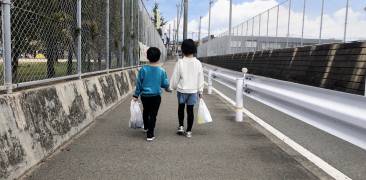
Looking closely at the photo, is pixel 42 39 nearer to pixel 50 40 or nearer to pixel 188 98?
pixel 50 40

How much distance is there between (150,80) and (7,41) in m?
2.58

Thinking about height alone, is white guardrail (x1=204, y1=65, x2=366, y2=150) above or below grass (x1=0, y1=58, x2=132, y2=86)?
below

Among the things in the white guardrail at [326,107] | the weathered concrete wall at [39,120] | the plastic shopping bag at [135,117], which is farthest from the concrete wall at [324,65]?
the weathered concrete wall at [39,120]

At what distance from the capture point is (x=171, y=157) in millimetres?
5930

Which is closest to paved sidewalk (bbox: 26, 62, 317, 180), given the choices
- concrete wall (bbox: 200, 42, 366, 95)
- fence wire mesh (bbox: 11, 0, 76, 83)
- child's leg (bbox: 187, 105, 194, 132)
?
child's leg (bbox: 187, 105, 194, 132)

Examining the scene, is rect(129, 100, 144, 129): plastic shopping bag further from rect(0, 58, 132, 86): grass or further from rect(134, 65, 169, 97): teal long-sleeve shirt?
rect(0, 58, 132, 86): grass

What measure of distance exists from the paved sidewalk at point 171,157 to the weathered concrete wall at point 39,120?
19 centimetres

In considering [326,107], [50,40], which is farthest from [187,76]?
[326,107]

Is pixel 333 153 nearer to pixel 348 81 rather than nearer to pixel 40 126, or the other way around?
pixel 40 126

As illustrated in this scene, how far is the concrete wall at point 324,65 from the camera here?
12.9 m

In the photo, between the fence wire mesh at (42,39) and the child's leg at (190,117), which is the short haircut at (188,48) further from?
the fence wire mesh at (42,39)

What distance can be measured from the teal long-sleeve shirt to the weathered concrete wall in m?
1.10

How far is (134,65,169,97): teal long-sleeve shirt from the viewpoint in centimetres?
729

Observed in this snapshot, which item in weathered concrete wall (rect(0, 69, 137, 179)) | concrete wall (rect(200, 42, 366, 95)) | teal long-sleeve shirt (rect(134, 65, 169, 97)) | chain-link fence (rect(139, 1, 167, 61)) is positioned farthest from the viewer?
chain-link fence (rect(139, 1, 167, 61))
